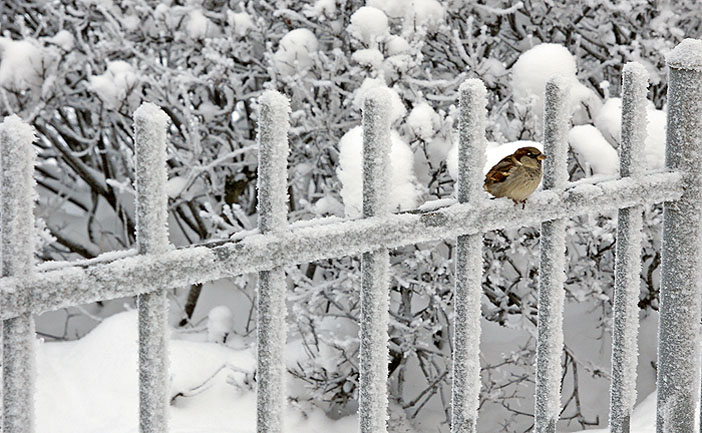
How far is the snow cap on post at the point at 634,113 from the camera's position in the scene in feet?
7.58

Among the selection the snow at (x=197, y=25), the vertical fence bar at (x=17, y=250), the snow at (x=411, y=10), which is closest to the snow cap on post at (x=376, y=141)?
the vertical fence bar at (x=17, y=250)

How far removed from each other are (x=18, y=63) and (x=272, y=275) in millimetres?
3519

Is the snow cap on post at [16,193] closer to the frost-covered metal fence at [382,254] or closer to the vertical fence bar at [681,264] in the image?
the frost-covered metal fence at [382,254]

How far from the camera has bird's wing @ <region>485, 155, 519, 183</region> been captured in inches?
82.8

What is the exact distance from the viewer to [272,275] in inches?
69.9

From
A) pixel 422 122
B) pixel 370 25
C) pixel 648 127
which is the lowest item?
pixel 648 127

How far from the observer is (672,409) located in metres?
2.54

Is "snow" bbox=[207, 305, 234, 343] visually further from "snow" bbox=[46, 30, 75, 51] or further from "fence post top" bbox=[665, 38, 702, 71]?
"fence post top" bbox=[665, 38, 702, 71]

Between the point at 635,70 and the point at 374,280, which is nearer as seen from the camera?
the point at 374,280

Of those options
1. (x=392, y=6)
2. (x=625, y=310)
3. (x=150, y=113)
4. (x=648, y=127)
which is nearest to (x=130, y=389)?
(x=392, y=6)

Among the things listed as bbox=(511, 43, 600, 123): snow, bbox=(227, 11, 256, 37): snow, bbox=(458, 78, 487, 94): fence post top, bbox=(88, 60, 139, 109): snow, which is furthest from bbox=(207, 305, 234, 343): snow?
bbox=(458, 78, 487, 94): fence post top

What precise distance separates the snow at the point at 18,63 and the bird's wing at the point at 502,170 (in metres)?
3.32

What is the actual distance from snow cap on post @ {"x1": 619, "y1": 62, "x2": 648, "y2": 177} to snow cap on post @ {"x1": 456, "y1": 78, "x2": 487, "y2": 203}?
47cm

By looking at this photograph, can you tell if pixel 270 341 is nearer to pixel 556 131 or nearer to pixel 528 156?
pixel 528 156
